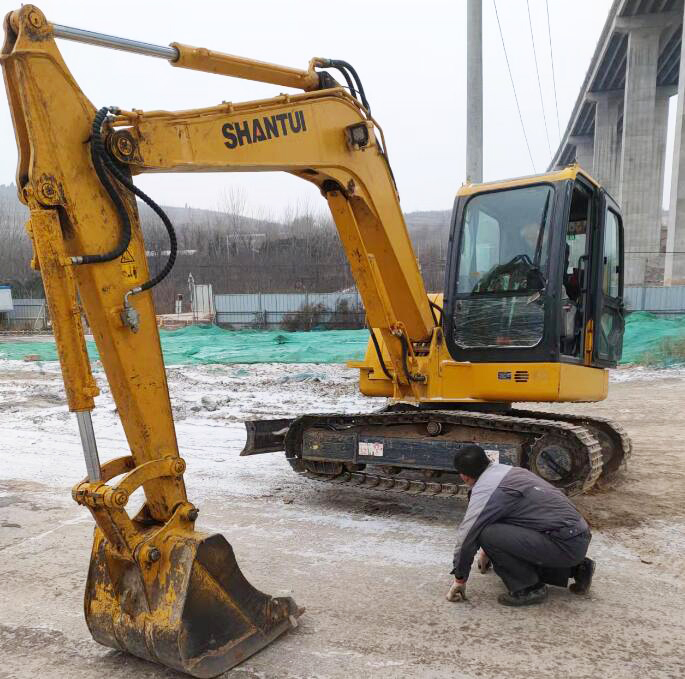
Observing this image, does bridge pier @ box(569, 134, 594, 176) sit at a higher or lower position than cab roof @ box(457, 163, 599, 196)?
higher

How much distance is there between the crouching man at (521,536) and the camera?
383cm

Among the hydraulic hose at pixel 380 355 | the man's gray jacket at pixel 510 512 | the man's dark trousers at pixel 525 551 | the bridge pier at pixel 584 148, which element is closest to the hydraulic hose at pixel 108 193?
the man's gray jacket at pixel 510 512

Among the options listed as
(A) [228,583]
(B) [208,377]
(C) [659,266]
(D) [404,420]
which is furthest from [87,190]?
(C) [659,266]

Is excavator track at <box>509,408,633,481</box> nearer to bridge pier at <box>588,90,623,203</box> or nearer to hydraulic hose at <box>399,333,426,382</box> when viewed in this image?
hydraulic hose at <box>399,333,426,382</box>

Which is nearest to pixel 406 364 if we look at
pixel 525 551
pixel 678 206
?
pixel 525 551

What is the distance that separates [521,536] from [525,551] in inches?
3.5

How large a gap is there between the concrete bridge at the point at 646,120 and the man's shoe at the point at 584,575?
24723mm

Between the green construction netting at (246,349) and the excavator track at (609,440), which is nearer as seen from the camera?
the excavator track at (609,440)

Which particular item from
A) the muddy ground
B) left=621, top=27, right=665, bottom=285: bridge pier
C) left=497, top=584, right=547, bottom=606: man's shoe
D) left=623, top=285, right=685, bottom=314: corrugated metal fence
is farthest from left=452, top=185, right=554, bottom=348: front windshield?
left=621, top=27, right=665, bottom=285: bridge pier

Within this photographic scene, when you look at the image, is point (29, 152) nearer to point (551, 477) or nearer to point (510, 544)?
point (510, 544)

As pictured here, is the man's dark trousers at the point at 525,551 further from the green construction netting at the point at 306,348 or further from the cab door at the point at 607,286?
the green construction netting at the point at 306,348

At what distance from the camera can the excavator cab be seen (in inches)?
211

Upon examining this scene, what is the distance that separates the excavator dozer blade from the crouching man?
132 centimetres

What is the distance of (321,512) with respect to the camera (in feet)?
18.6
